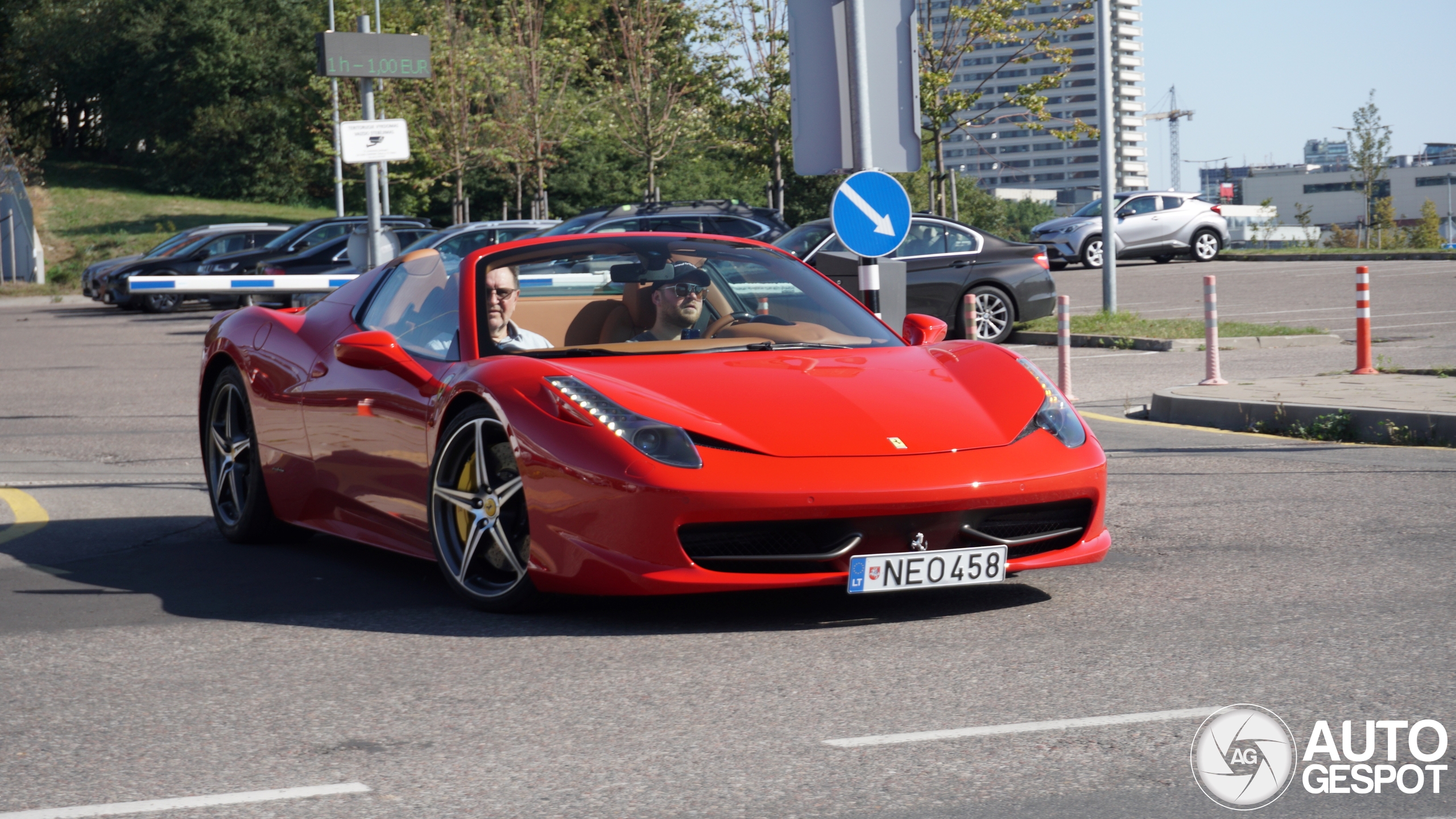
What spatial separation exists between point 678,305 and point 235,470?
243 cm

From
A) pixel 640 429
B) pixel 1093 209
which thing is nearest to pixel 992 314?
pixel 640 429

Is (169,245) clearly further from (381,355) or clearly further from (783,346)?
(783,346)

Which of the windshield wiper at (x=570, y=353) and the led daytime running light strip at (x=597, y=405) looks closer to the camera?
the led daytime running light strip at (x=597, y=405)

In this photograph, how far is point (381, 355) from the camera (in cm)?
583

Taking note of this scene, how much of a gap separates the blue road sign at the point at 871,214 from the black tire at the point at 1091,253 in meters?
24.8

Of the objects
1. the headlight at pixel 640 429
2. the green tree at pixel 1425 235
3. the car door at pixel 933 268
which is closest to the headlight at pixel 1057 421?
the headlight at pixel 640 429

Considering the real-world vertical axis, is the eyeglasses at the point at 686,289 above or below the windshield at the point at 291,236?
below

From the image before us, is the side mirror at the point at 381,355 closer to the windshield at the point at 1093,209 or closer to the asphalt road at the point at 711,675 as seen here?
the asphalt road at the point at 711,675

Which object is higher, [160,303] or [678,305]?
[678,305]

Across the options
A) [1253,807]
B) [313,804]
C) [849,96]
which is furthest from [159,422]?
[1253,807]

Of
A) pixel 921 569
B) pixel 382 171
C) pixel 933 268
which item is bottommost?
pixel 921 569

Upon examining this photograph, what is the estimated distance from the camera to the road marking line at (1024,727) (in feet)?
12.2

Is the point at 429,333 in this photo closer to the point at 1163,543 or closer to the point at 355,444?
the point at 355,444

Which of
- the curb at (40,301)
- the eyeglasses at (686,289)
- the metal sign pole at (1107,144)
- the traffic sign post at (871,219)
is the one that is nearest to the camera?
the eyeglasses at (686,289)
